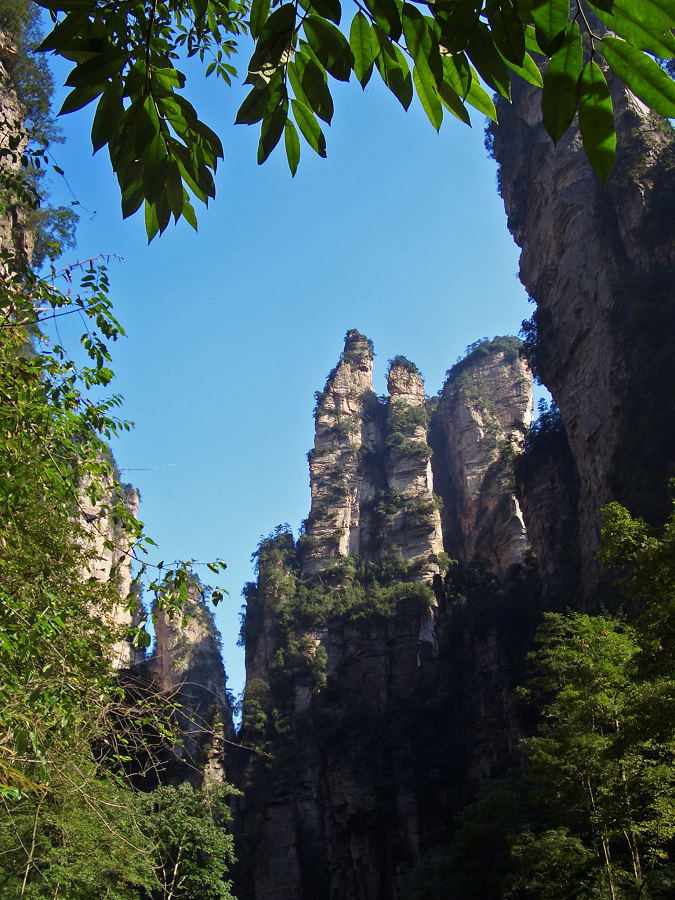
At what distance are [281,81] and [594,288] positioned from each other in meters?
25.7

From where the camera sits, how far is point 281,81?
1.51 metres

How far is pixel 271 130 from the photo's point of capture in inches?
59.5

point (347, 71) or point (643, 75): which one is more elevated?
point (347, 71)

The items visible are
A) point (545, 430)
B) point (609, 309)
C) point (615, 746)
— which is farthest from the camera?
point (545, 430)

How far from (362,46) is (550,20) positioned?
0.40 meters

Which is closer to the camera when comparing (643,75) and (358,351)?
(643,75)

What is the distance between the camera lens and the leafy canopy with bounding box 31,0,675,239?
116 centimetres

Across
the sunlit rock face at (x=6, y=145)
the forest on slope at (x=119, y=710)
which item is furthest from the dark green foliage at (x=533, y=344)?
the sunlit rock face at (x=6, y=145)

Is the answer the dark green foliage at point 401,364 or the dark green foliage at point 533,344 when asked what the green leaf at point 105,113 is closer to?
the dark green foliage at point 533,344

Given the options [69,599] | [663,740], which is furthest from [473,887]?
[69,599]

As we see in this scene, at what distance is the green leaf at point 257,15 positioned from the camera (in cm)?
149

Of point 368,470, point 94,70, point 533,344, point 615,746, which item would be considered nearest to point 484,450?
point 368,470

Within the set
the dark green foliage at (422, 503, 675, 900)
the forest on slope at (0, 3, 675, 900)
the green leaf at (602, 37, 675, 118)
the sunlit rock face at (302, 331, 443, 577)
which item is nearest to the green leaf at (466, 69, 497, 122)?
the green leaf at (602, 37, 675, 118)

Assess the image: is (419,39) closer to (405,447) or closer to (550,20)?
(550,20)
